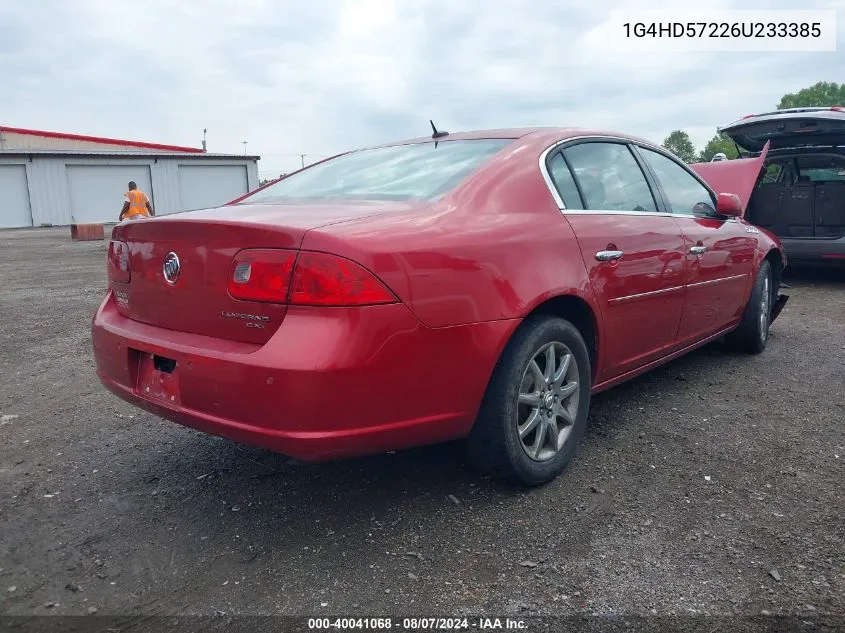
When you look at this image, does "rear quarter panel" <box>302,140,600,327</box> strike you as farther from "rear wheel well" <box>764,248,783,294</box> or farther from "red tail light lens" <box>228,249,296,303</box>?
"rear wheel well" <box>764,248,783,294</box>

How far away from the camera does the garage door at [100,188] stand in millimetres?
34188

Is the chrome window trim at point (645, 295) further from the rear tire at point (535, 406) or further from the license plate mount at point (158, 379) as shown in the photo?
the license plate mount at point (158, 379)

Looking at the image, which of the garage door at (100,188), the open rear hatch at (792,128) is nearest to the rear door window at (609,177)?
the open rear hatch at (792,128)

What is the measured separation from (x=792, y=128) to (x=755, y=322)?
3859 millimetres

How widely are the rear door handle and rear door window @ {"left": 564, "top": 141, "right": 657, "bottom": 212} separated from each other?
0.24 meters

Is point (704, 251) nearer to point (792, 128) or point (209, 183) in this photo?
point (792, 128)

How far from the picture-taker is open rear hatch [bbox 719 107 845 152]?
736 centimetres

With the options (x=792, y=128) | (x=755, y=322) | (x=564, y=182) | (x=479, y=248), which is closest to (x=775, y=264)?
(x=755, y=322)

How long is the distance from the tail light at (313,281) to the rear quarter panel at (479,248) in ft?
0.12

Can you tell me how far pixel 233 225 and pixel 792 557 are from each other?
2178mm

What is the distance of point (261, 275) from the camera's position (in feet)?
7.45

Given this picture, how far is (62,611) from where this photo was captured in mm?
2111

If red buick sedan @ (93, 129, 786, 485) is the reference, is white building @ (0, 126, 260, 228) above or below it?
above

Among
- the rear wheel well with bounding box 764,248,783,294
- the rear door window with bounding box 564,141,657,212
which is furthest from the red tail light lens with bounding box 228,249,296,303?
the rear wheel well with bounding box 764,248,783,294
